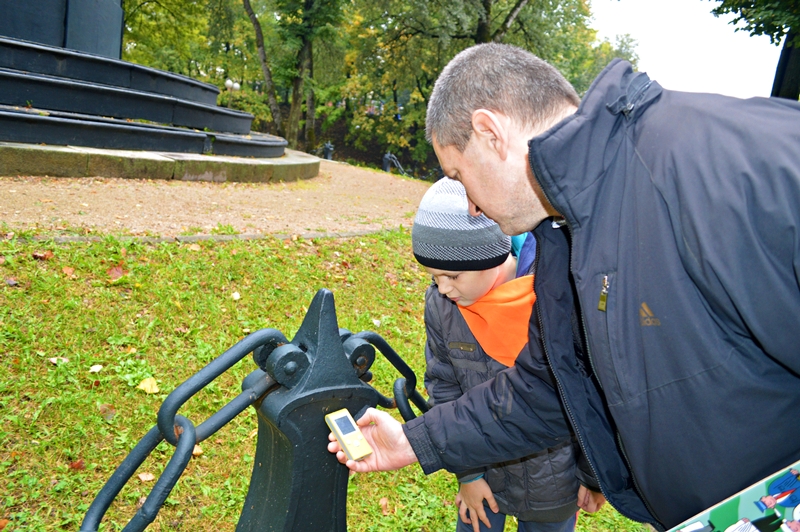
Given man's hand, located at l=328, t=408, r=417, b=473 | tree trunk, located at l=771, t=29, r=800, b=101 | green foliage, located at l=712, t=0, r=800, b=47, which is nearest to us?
man's hand, located at l=328, t=408, r=417, b=473

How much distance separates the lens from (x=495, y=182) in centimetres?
155

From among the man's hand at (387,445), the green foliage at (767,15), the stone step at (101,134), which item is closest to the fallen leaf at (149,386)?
the man's hand at (387,445)

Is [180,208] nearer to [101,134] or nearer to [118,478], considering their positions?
[101,134]

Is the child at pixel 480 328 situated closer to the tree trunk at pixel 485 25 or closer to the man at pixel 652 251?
the man at pixel 652 251

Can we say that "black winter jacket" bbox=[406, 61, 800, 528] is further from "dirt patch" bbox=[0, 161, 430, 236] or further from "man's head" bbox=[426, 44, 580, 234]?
"dirt patch" bbox=[0, 161, 430, 236]

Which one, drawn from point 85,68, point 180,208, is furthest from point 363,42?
point 180,208

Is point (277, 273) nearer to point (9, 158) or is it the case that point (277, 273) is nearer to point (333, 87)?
point (9, 158)

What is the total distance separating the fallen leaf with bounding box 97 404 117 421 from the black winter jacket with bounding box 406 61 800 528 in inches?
111

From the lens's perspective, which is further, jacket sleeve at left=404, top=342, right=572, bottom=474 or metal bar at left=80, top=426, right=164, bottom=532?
jacket sleeve at left=404, top=342, right=572, bottom=474

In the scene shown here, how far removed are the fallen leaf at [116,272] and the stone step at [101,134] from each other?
138 inches

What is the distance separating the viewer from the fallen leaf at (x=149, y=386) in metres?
3.58

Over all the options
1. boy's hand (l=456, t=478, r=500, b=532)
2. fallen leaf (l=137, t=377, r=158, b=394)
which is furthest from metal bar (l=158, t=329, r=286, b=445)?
fallen leaf (l=137, t=377, r=158, b=394)

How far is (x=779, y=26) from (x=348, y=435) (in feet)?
35.9

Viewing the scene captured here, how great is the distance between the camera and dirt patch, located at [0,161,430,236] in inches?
209
